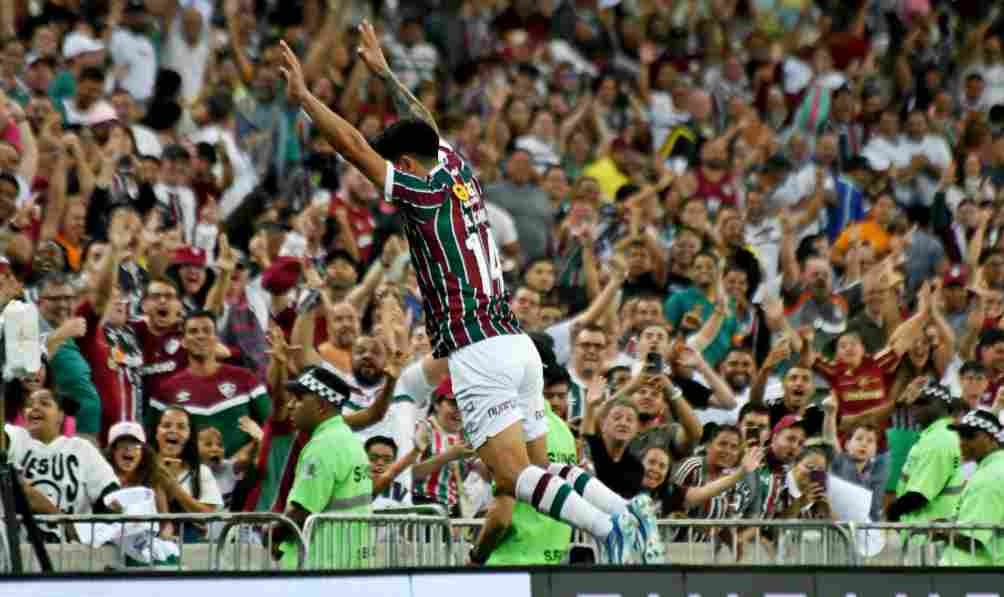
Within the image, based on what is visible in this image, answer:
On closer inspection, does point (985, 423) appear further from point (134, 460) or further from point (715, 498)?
point (134, 460)

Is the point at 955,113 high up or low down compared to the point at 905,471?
up

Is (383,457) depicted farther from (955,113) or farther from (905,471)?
(955,113)

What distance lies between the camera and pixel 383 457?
1416 cm

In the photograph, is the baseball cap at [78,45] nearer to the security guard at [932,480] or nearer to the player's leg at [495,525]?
the security guard at [932,480]

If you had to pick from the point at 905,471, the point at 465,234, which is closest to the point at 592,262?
the point at 905,471

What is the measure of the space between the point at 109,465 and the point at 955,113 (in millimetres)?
13628

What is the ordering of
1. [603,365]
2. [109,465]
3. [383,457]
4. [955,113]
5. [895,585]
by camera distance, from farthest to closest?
[955,113], [603,365], [383,457], [109,465], [895,585]

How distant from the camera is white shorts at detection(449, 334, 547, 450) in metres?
11.4

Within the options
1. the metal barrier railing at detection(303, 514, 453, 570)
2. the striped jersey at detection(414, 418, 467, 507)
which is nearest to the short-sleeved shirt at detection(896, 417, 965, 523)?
the striped jersey at detection(414, 418, 467, 507)

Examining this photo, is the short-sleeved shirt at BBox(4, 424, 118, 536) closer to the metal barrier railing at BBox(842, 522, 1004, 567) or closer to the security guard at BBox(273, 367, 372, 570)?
the security guard at BBox(273, 367, 372, 570)

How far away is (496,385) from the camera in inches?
448

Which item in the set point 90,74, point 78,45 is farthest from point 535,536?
point 78,45

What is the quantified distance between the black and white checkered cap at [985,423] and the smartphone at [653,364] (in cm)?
179

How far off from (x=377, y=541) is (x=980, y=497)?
3.53 metres
